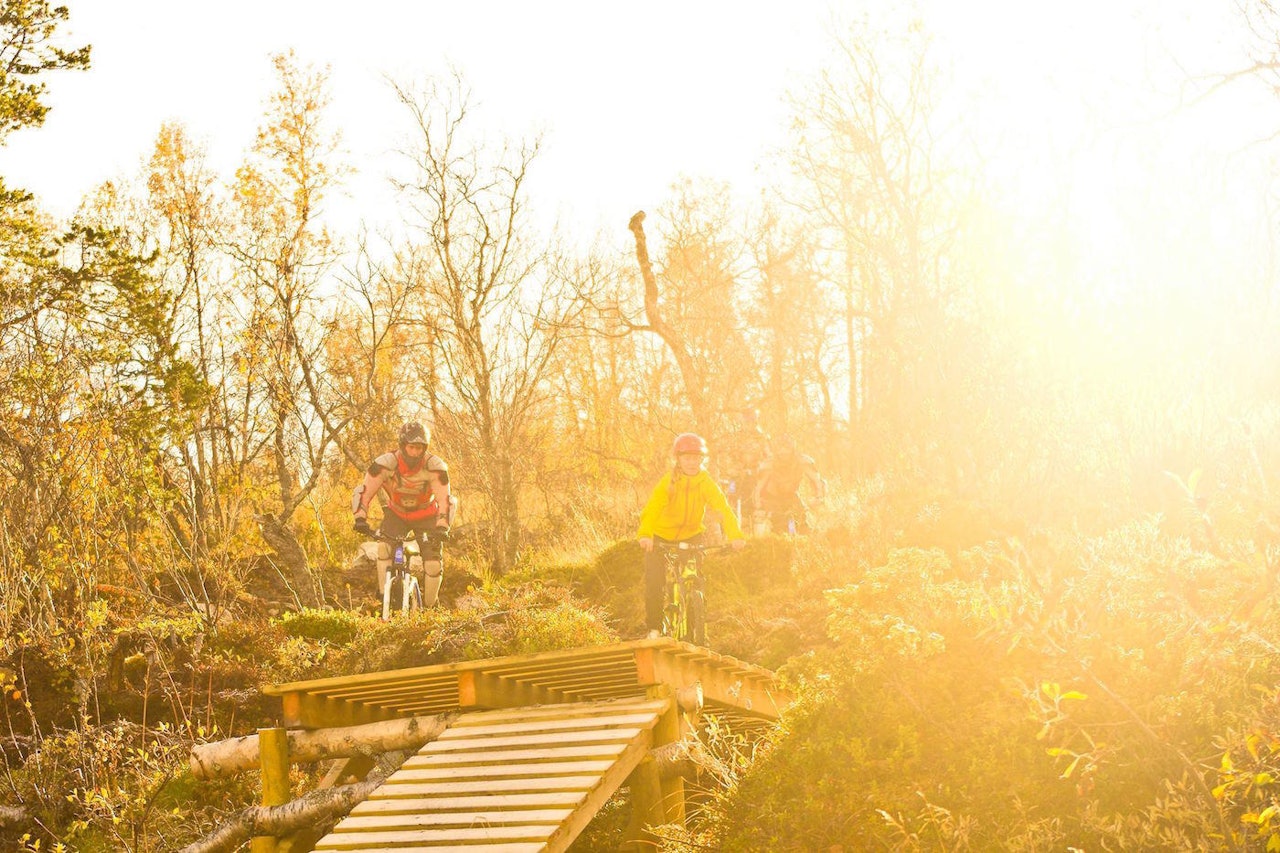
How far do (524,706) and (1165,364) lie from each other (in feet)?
28.3

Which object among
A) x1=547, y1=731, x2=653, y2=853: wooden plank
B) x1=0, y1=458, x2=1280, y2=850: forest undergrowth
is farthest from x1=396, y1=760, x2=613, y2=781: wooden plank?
x1=0, y1=458, x2=1280, y2=850: forest undergrowth

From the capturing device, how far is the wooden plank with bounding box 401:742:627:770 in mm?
8727

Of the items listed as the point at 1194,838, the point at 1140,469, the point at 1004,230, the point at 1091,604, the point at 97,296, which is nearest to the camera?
the point at 1194,838

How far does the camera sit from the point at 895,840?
7930 mm

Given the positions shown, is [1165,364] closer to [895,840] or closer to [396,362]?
[895,840]

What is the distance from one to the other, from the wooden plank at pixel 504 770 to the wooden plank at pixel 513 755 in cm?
5

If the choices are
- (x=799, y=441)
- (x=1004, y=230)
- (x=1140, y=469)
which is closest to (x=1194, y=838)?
(x=1140, y=469)

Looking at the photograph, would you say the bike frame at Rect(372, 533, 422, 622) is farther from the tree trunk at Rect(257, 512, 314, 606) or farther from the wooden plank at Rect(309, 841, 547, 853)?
the tree trunk at Rect(257, 512, 314, 606)

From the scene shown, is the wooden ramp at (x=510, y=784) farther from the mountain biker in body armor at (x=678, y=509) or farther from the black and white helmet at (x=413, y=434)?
the black and white helmet at (x=413, y=434)

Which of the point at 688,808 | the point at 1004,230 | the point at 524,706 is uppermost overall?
the point at 1004,230

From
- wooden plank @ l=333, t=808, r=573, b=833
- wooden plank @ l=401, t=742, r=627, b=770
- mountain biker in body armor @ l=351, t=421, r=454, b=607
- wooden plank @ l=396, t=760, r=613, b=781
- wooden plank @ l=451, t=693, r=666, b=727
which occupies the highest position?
mountain biker in body armor @ l=351, t=421, r=454, b=607

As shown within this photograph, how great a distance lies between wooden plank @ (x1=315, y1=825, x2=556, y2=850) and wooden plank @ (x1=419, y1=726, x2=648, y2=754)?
0.98 metres

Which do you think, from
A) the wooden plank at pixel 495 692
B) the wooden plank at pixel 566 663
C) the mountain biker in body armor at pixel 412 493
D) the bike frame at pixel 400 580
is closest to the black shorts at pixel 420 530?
the mountain biker in body armor at pixel 412 493

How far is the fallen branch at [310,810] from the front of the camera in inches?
410
